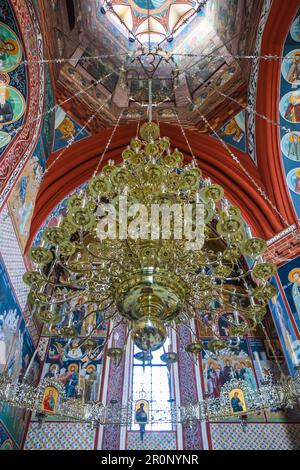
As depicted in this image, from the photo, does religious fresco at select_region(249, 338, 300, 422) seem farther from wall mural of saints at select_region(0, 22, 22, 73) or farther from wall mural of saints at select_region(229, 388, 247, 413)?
wall mural of saints at select_region(0, 22, 22, 73)

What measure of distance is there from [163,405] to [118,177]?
4.80 metres

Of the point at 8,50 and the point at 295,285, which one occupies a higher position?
the point at 8,50

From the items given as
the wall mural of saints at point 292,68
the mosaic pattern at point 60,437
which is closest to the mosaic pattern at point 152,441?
the mosaic pattern at point 60,437

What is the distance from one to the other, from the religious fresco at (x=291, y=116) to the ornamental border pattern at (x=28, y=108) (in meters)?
4.79

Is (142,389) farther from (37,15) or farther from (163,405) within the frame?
(37,15)

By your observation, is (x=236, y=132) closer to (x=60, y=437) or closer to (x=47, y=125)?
(x=47, y=125)

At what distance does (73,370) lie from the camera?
7.82m

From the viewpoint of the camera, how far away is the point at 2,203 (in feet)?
20.6

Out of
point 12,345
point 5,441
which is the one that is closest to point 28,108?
point 12,345

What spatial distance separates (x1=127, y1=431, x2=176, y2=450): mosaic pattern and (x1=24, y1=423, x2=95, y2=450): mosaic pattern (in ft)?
2.27

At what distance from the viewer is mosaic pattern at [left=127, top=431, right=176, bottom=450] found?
6.61 metres

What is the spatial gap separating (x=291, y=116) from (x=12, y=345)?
6997mm

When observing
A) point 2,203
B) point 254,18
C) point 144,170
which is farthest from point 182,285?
point 254,18

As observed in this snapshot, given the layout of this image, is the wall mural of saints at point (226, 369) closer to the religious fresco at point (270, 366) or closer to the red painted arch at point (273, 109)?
the religious fresco at point (270, 366)
